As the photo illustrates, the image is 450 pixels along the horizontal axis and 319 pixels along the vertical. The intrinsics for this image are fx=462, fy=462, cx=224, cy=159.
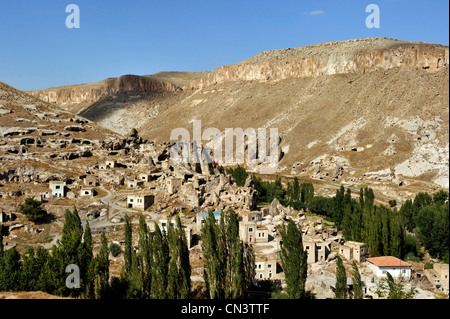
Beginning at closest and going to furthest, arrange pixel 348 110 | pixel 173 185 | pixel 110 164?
pixel 173 185 → pixel 110 164 → pixel 348 110

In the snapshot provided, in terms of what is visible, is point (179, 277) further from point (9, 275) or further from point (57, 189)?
point (57, 189)

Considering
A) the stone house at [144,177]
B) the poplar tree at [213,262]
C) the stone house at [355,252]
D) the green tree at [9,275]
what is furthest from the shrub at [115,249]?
the stone house at [355,252]

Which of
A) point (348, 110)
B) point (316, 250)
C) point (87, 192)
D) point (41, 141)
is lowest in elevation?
point (316, 250)

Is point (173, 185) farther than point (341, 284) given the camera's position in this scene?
Yes

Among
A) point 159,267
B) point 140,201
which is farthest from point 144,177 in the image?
point 159,267

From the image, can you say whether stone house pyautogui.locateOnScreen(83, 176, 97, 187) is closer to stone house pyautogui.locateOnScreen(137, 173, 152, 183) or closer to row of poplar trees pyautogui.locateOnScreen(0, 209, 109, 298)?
stone house pyautogui.locateOnScreen(137, 173, 152, 183)

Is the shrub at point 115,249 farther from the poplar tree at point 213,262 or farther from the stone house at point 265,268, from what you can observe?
the poplar tree at point 213,262

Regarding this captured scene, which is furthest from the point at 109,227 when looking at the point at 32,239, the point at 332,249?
the point at 332,249
